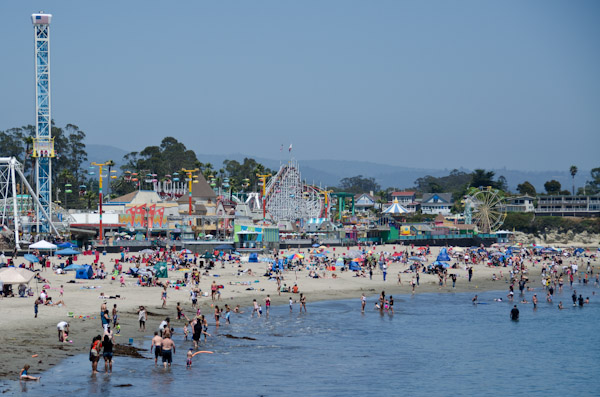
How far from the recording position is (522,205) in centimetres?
13038

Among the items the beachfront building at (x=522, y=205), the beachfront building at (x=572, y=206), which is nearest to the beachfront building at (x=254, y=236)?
the beachfront building at (x=522, y=205)

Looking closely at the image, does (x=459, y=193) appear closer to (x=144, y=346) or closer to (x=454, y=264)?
(x=454, y=264)

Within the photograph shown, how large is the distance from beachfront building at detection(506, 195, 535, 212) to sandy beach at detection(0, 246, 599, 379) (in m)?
70.4

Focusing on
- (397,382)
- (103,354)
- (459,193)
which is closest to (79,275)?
(103,354)

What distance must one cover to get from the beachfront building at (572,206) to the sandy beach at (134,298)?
237ft

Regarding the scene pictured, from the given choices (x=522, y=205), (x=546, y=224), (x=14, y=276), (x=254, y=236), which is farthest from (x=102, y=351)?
(x=522, y=205)

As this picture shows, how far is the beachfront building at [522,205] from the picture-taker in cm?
13050

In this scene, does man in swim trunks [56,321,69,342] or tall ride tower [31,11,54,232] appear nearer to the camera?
man in swim trunks [56,321,69,342]

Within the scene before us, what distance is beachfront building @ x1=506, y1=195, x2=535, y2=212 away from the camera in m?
130

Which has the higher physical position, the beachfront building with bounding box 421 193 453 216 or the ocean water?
the beachfront building with bounding box 421 193 453 216

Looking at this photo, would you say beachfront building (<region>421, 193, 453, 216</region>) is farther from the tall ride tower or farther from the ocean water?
the ocean water

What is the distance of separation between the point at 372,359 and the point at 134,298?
42.6 ft

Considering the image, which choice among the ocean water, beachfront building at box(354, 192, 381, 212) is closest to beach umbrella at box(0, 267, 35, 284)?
the ocean water

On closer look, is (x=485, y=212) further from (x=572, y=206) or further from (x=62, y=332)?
(x=62, y=332)
